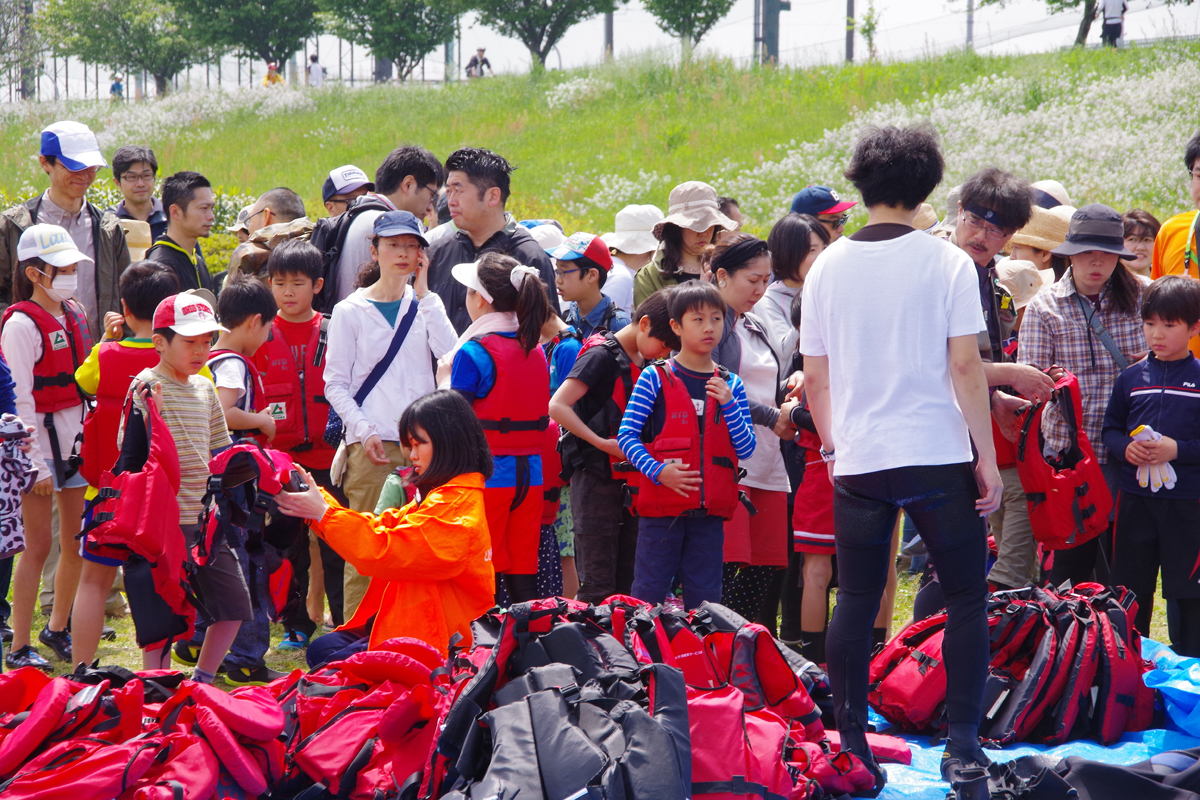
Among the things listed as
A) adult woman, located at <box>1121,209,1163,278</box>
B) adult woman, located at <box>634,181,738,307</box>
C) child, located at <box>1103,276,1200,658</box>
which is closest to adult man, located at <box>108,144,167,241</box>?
adult woman, located at <box>634,181,738,307</box>

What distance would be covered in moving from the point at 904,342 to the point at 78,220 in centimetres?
493

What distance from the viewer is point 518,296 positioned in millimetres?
4371

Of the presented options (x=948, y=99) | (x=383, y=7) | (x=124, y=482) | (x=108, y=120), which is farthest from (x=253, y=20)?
(x=124, y=482)

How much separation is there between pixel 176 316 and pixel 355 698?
1.76 meters

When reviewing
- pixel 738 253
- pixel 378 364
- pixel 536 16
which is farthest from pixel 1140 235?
pixel 536 16

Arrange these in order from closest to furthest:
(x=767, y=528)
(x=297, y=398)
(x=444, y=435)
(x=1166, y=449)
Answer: (x=444, y=435) → (x=1166, y=449) → (x=767, y=528) → (x=297, y=398)

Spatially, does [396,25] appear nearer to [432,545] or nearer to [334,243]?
[334,243]

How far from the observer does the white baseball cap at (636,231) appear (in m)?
6.57

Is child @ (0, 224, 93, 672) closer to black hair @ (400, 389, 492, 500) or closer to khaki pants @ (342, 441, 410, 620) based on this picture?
khaki pants @ (342, 441, 410, 620)

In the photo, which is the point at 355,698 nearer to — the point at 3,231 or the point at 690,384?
the point at 690,384

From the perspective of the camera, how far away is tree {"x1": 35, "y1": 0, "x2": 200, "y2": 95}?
37.8m

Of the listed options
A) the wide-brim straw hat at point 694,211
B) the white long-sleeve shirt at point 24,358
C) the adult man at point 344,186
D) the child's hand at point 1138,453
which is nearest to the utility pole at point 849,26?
the adult man at point 344,186

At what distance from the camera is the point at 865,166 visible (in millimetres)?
3182

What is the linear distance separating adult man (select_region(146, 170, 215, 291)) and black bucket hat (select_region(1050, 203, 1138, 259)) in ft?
15.2
